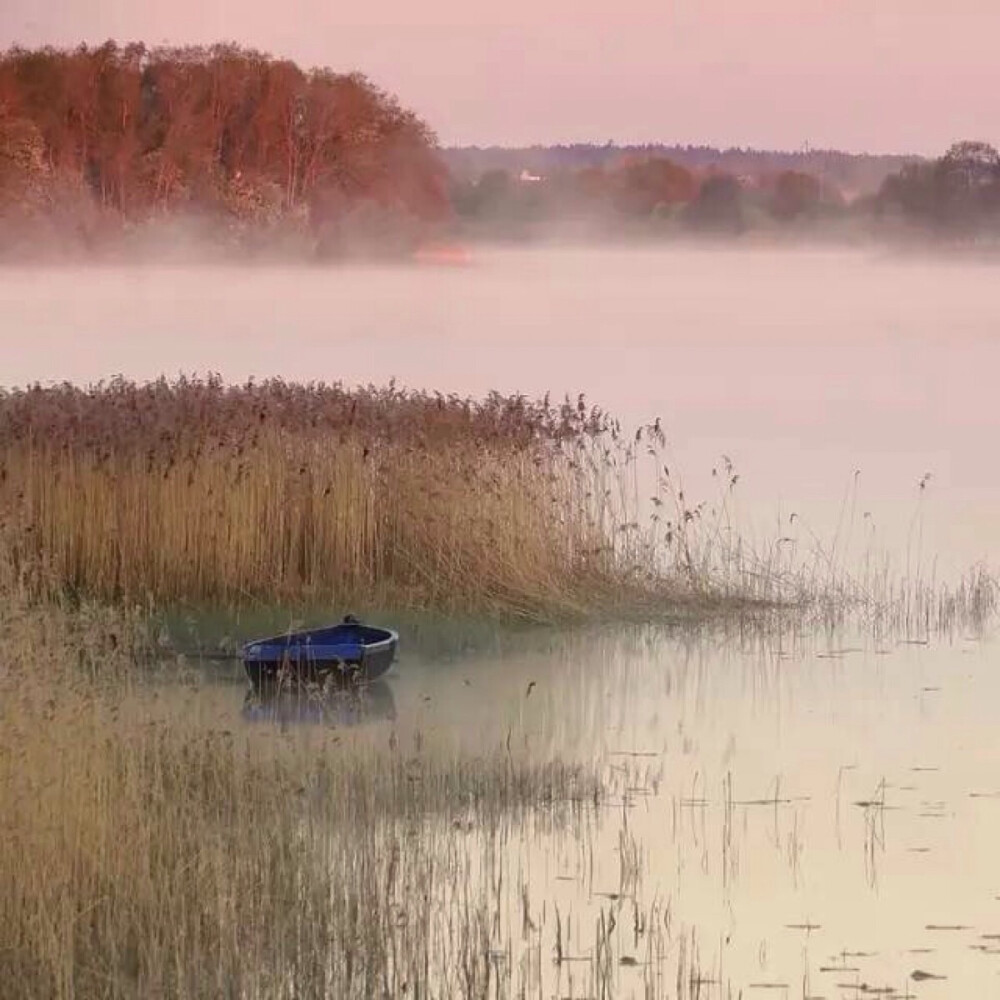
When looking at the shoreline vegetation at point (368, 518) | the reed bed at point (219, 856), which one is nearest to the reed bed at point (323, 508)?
the shoreline vegetation at point (368, 518)

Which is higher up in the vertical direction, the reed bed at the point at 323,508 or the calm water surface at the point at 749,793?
the reed bed at the point at 323,508

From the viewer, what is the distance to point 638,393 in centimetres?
5231

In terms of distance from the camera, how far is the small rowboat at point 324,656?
1262 centimetres

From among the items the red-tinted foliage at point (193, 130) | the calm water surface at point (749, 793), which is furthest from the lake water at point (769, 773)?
the red-tinted foliage at point (193, 130)

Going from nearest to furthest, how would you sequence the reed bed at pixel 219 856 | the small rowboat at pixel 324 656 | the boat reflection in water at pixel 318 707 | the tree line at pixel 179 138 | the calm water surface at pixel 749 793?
the reed bed at pixel 219 856, the calm water surface at pixel 749 793, the boat reflection in water at pixel 318 707, the small rowboat at pixel 324 656, the tree line at pixel 179 138

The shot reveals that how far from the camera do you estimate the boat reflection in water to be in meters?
12.1

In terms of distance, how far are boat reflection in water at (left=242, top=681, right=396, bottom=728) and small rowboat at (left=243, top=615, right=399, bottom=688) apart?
8 cm

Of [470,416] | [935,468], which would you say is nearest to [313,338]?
[935,468]

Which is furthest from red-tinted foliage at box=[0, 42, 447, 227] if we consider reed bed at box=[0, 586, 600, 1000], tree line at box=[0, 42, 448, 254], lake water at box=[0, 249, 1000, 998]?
reed bed at box=[0, 586, 600, 1000]

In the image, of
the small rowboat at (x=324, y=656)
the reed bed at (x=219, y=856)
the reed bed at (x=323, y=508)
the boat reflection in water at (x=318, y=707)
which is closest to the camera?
the reed bed at (x=219, y=856)

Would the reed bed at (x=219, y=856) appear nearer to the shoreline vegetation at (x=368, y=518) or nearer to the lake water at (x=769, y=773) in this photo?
the lake water at (x=769, y=773)

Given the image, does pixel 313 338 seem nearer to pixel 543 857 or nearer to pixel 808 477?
pixel 808 477

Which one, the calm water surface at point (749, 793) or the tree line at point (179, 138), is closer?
the calm water surface at point (749, 793)

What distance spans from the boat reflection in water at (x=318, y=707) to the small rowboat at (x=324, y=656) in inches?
3.3
